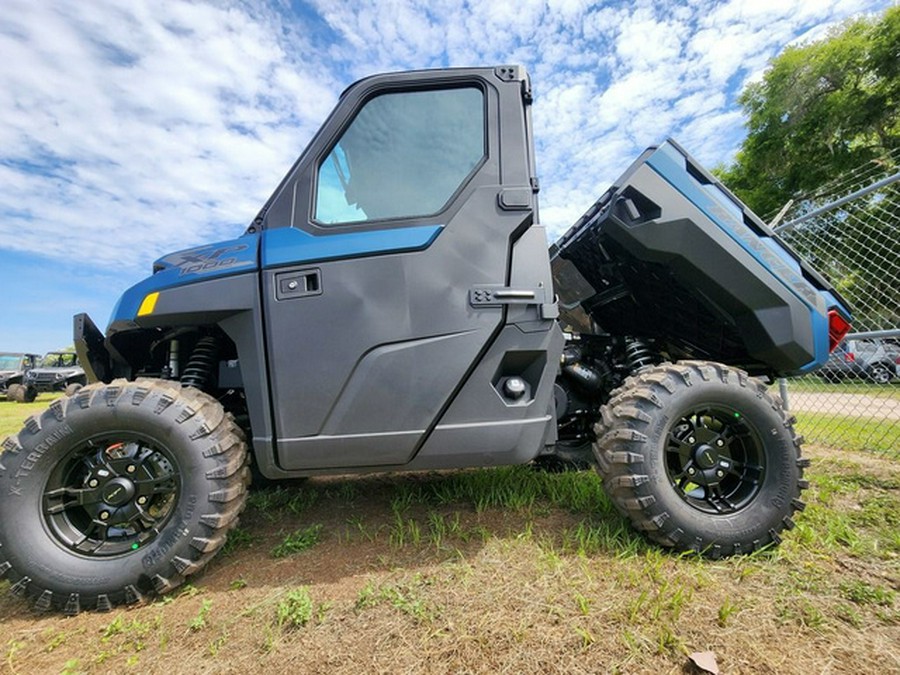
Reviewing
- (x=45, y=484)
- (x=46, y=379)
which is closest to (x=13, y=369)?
(x=46, y=379)

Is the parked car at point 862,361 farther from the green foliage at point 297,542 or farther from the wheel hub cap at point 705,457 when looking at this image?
the green foliage at point 297,542

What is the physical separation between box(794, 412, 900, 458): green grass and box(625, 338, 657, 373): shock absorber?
9.77 feet

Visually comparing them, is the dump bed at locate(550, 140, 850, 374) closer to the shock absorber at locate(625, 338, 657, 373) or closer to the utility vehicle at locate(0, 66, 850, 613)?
the utility vehicle at locate(0, 66, 850, 613)

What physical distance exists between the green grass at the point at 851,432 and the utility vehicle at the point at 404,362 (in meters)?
3.02

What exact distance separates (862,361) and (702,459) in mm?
4241

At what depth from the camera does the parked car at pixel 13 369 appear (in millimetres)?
20083

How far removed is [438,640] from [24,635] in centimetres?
175

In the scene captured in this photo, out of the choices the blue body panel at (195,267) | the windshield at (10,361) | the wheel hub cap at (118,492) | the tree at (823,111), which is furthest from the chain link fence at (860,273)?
the windshield at (10,361)

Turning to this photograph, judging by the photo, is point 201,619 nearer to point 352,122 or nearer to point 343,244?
point 343,244

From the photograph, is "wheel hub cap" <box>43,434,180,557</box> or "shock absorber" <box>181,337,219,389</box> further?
"shock absorber" <box>181,337,219,389</box>

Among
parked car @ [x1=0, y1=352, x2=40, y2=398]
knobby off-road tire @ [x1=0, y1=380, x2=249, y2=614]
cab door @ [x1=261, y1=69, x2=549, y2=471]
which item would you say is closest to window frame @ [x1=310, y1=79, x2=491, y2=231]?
cab door @ [x1=261, y1=69, x2=549, y2=471]

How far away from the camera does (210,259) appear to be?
2322 millimetres

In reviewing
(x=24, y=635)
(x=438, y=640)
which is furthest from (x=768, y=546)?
(x=24, y=635)

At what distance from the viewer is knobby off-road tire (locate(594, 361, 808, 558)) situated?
222 centimetres
